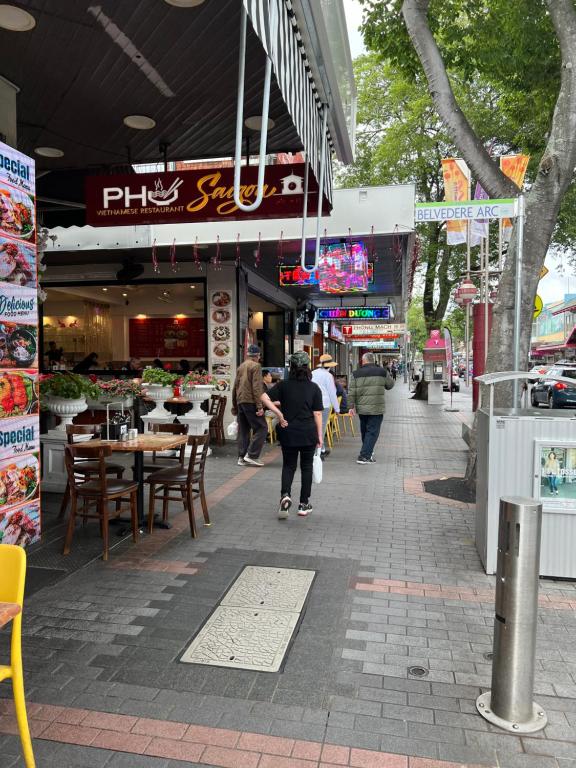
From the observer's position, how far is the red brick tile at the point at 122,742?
2.55m

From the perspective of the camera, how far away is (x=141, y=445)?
5211mm

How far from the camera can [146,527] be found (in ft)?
A: 19.1

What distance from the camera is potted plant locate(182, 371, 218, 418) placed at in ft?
33.1

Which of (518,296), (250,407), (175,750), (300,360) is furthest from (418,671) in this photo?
(250,407)

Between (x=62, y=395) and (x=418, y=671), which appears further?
(x=62, y=395)

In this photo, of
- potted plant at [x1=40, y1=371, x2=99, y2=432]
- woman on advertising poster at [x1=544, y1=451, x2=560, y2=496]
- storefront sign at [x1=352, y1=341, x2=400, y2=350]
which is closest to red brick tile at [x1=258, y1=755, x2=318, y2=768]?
woman on advertising poster at [x1=544, y1=451, x2=560, y2=496]

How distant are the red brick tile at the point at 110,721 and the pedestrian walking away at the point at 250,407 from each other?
20.3 ft

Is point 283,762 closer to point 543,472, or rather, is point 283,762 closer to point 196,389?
point 543,472

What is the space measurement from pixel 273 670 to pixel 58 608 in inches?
67.4

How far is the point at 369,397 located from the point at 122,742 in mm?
7405

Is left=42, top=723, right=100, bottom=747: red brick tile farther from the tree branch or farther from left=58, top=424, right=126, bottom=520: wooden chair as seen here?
the tree branch

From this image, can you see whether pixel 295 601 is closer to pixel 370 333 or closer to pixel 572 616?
pixel 572 616

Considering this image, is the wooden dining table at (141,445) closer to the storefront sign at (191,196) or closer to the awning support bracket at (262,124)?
the storefront sign at (191,196)

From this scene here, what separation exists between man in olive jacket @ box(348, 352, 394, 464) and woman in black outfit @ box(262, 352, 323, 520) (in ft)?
11.1
